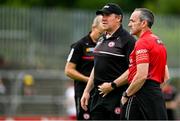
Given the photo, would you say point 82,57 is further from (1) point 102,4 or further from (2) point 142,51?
(1) point 102,4

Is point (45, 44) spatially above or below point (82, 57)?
below

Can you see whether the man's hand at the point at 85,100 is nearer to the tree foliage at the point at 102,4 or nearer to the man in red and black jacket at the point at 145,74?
the man in red and black jacket at the point at 145,74

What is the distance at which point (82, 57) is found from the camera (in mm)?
13977

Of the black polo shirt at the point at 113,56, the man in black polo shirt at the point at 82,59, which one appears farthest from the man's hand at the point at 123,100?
the man in black polo shirt at the point at 82,59

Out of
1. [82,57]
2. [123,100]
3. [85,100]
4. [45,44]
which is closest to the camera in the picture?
[123,100]

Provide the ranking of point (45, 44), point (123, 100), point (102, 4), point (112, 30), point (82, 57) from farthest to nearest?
1. point (102, 4)
2. point (45, 44)
3. point (82, 57)
4. point (112, 30)
5. point (123, 100)

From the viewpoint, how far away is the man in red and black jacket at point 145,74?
36.0ft

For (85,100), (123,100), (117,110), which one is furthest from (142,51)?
(85,100)

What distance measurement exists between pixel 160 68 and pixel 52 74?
19.5 m

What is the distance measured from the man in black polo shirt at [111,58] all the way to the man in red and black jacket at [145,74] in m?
0.74

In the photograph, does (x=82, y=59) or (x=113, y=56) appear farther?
(x=82, y=59)

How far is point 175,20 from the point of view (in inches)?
1319

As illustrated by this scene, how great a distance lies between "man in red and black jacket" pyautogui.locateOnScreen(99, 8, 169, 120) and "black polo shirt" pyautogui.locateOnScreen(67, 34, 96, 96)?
2.56 m

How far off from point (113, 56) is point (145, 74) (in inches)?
50.9
